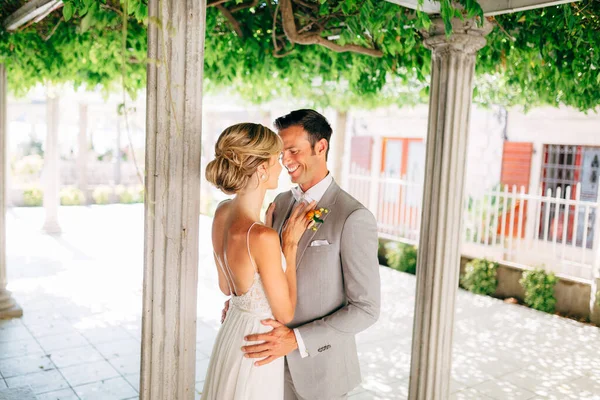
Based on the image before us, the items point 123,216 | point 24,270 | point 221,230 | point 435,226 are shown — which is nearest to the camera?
point 221,230

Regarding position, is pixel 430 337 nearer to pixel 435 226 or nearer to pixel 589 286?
pixel 435 226

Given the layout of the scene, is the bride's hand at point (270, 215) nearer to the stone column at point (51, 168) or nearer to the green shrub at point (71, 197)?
the stone column at point (51, 168)

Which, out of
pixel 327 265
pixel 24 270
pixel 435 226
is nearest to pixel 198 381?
pixel 435 226

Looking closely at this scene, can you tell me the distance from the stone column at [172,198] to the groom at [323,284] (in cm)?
36

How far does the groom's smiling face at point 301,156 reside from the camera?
2730 mm

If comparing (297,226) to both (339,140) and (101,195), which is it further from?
(101,195)

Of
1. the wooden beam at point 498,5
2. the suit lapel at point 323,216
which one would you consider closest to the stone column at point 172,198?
the suit lapel at point 323,216

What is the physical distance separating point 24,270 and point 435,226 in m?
8.03

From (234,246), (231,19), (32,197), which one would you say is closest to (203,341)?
(231,19)

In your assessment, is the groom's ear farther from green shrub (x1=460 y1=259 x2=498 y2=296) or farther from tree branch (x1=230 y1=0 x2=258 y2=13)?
green shrub (x1=460 y1=259 x2=498 y2=296)

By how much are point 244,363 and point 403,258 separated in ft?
28.7

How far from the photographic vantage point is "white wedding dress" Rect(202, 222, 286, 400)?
245 cm

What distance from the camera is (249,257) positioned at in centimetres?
232

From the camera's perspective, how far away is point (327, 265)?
2.60 metres
